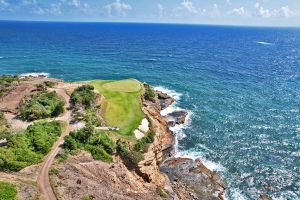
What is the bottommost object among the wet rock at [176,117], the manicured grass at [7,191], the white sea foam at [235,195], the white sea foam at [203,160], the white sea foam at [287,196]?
the white sea foam at [235,195]

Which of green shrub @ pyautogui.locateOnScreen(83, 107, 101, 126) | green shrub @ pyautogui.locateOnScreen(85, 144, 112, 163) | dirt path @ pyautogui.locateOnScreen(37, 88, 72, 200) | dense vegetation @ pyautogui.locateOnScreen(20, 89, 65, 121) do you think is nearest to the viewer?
dirt path @ pyautogui.locateOnScreen(37, 88, 72, 200)

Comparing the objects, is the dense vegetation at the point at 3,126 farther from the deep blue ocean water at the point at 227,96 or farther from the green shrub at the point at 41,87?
the deep blue ocean water at the point at 227,96

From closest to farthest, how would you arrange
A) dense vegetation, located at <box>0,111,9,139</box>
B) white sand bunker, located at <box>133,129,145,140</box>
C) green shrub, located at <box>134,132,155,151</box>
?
dense vegetation, located at <box>0,111,9,139</box>
green shrub, located at <box>134,132,155,151</box>
white sand bunker, located at <box>133,129,145,140</box>

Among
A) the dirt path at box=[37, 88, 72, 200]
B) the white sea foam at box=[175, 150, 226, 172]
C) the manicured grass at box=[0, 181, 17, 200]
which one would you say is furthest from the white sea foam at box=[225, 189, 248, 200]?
the manicured grass at box=[0, 181, 17, 200]

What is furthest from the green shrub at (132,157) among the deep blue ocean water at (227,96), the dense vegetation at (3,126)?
the dense vegetation at (3,126)

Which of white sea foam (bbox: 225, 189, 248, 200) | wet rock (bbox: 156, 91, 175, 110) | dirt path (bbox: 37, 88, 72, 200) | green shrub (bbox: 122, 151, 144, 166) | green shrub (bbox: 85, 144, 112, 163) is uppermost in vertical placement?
dirt path (bbox: 37, 88, 72, 200)

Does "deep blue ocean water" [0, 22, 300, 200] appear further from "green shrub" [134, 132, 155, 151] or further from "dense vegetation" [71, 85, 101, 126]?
"dense vegetation" [71, 85, 101, 126]

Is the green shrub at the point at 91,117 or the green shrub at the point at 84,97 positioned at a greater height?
the green shrub at the point at 84,97
